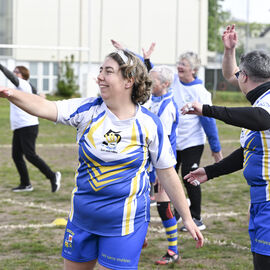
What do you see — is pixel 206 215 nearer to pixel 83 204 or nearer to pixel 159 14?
pixel 83 204

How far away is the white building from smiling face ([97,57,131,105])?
39627mm

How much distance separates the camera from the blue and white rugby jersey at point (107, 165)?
382 centimetres

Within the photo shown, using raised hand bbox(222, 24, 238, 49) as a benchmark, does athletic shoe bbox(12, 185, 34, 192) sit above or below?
below

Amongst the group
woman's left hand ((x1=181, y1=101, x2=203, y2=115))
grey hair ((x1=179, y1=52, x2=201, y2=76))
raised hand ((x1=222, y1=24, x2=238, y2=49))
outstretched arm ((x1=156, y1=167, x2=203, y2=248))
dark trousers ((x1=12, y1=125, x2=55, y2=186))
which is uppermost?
raised hand ((x1=222, y1=24, x2=238, y2=49))

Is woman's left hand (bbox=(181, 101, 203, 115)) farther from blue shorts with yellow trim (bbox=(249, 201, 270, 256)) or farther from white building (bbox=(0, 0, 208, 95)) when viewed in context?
white building (bbox=(0, 0, 208, 95))

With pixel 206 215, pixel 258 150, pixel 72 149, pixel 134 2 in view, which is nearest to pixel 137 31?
pixel 134 2

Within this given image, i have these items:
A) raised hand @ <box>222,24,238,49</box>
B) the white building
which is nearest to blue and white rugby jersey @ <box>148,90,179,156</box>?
raised hand @ <box>222,24,238,49</box>

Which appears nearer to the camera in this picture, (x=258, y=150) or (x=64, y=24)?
(x=258, y=150)

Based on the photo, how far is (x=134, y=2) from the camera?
47.9 m

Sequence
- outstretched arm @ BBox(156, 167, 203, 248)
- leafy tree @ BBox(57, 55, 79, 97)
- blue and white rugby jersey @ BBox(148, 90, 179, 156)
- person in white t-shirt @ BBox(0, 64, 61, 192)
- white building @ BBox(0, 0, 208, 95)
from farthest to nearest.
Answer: white building @ BBox(0, 0, 208, 95)
leafy tree @ BBox(57, 55, 79, 97)
person in white t-shirt @ BBox(0, 64, 61, 192)
blue and white rugby jersey @ BBox(148, 90, 179, 156)
outstretched arm @ BBox(156, 167, 203, 248)

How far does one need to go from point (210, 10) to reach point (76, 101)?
256 feet

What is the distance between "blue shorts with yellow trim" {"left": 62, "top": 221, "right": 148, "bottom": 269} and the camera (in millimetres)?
3797

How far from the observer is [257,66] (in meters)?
4.09

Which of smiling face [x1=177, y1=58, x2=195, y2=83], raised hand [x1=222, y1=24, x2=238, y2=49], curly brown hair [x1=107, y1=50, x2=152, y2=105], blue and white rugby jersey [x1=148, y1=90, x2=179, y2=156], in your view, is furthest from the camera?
smiling face [x1=177, y1=58, x2=195, y2=83]
